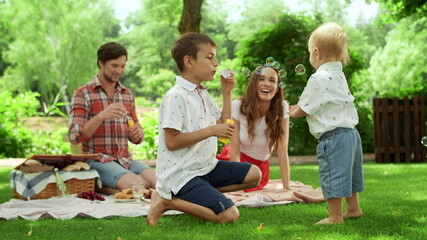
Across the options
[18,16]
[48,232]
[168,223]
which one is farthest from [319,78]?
[18,16]

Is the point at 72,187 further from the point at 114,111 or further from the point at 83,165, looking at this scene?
the point at 114,111

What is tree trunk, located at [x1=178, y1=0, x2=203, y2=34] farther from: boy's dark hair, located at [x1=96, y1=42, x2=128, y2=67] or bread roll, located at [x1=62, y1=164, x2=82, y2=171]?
bread roll, located at [x1=62, y1=164, x2=82, y2=171]

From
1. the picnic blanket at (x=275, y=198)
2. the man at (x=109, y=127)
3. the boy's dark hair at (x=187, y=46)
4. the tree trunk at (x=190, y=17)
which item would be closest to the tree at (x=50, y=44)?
the tree trunk at (x=190, y=17)

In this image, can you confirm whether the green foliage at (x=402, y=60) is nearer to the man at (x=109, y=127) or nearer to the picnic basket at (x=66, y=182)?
the man at (x=109, y=127)

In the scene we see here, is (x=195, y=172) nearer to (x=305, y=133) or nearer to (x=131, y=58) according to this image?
(x=305, y=133)

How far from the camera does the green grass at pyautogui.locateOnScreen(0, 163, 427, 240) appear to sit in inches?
144

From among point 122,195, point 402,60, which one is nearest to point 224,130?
point 122,195

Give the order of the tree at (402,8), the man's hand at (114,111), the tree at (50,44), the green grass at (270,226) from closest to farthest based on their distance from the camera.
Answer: the green grass at (270,226) → the man's hand at (114,111) → the tree at (402,8) → the tree at (50,44)

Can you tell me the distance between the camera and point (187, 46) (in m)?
4.27

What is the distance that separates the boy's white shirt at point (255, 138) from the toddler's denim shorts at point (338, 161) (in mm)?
1974

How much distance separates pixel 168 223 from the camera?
4.32 metres

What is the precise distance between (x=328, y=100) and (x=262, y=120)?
6.90ft

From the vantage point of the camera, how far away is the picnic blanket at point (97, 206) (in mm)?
4738

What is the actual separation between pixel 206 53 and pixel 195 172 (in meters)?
0.80
